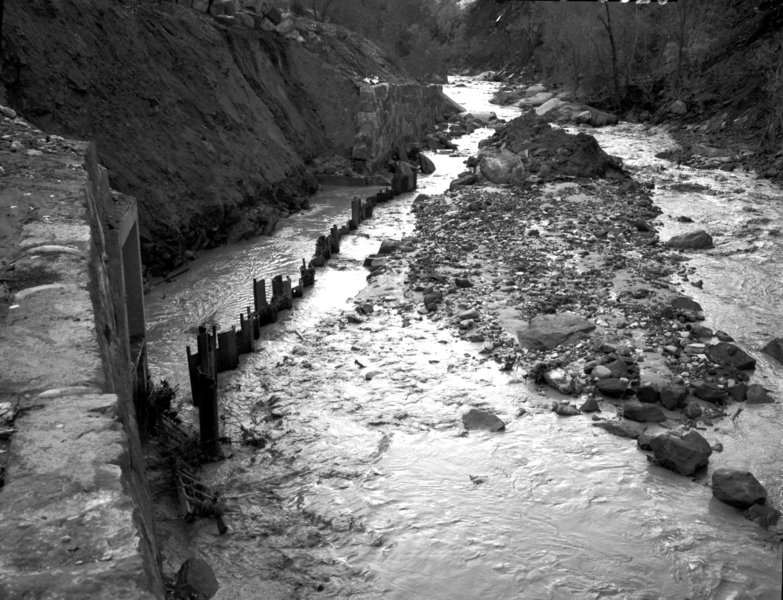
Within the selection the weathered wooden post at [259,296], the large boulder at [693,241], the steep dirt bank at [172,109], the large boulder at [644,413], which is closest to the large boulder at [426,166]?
the steep dirt bank at [172,109]

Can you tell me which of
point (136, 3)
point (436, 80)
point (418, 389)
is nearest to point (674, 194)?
point (418, 389)

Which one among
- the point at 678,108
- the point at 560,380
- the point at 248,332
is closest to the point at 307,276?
the point at 248,332

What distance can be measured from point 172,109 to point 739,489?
11.9m

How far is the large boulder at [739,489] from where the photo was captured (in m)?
5.66

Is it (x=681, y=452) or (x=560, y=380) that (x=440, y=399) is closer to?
(x=560, y=380)

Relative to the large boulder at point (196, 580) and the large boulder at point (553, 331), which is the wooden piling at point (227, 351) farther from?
→ the large boulder at point (196, 580)

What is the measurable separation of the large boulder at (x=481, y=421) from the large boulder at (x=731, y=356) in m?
2.80

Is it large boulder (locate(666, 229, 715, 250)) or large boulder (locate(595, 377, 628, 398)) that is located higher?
large boulder (locate(666, 229, 715, 250))

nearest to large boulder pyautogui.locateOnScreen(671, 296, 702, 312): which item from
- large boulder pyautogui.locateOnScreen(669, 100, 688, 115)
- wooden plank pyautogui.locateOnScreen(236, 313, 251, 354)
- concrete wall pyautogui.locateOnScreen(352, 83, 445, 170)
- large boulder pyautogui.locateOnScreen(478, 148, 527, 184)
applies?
wooden plank pyautogui.locateOnScreen(236, 313, 251, 354)

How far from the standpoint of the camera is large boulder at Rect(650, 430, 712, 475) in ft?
20.1

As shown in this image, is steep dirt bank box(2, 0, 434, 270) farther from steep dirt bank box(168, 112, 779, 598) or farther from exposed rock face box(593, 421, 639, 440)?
exposed rock face box(593, 421, 639, 440)

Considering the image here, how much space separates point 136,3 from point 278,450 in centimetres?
Answer: 1158

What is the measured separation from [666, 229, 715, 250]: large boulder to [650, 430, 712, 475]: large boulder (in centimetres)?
701

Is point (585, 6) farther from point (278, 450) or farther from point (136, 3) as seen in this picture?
point (278, 450)
